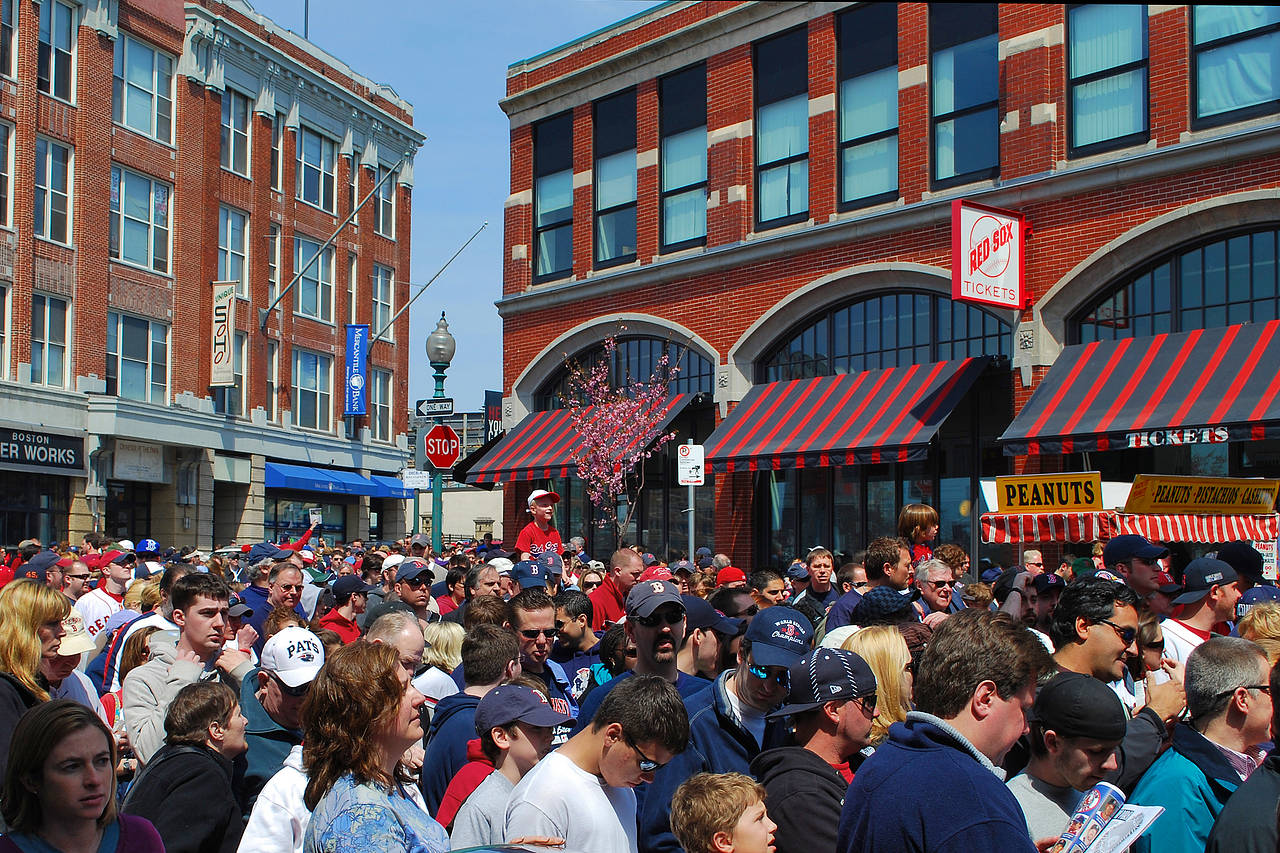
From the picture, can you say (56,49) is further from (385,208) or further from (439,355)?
(439,355)

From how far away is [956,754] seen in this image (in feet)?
11.4

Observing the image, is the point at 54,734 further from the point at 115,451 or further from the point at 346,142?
the point at 346,142

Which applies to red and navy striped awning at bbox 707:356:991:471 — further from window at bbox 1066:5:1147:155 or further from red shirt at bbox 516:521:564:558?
red shirt at bbox 516:521:564:558

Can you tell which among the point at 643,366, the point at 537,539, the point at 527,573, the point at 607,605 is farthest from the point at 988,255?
the point at 527,573

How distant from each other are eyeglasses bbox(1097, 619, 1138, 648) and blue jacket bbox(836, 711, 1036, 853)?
8.38 feet

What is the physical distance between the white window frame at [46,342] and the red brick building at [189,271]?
0.18ft

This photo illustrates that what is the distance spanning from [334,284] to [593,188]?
64.8 ft

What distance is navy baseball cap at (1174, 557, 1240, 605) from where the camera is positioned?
7402 millimetres

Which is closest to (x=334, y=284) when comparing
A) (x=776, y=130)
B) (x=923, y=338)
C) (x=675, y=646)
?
(x=776, y=130)

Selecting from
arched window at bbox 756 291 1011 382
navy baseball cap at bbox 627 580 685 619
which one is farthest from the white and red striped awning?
arched window at bbox 756 291 1011 382

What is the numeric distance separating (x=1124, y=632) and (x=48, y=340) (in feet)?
100

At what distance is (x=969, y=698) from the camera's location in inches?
144

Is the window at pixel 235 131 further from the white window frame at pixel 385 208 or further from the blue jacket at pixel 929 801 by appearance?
the blue jacket at pixel 929 801

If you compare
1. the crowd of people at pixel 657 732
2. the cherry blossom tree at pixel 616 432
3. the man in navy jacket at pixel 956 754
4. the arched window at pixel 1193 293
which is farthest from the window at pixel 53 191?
the man in navy jacket at pixel 956 754
